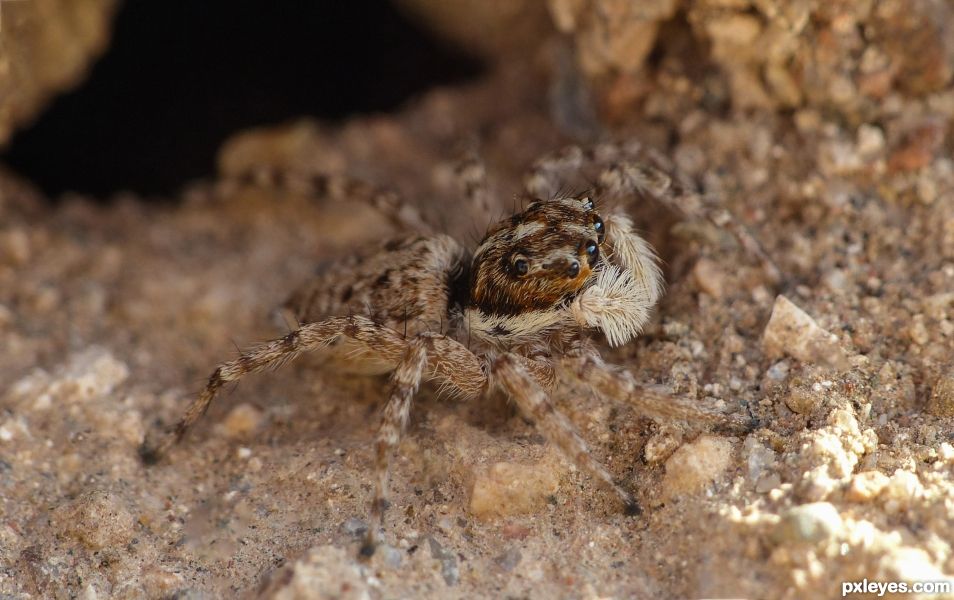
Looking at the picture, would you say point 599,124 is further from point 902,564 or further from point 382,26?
point 902,564

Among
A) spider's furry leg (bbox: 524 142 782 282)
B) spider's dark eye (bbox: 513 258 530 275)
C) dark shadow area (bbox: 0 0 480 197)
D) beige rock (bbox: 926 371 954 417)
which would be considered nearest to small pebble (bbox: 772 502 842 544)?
beige rock (bbox: 926 371 954 417)

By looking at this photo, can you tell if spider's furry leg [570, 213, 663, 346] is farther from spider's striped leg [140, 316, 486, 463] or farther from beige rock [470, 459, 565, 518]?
beige rock [470, 459, 565, 518]

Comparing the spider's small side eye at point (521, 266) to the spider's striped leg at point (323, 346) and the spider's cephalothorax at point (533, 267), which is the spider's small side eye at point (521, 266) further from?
the spider's striped leg at point (323, 346)

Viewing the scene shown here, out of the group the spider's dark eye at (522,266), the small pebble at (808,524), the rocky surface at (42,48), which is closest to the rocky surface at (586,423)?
the small pebble at (808,524)

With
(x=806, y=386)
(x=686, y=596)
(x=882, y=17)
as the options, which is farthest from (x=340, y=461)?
(x=882, y=17)

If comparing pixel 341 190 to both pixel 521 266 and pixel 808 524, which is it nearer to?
pixel 521 266

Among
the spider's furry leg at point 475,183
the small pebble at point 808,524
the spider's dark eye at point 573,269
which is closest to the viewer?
the small pebble at point 808,524

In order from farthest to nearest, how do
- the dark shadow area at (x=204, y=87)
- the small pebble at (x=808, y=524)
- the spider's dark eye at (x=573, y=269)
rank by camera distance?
the dark shadow area at (x=204, y=87) → the spider's dark eye at (x=573, y=269) → the small pebble at (x=808, y=524)
